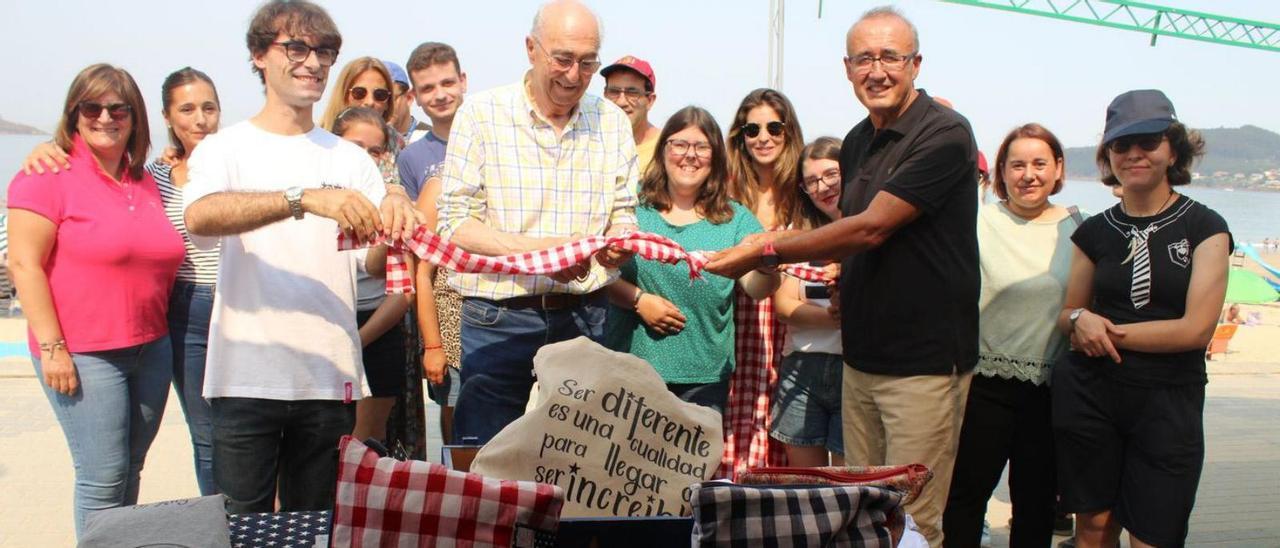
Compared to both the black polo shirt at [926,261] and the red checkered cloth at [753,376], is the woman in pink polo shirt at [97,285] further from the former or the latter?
the black polo shirt at [926,261]

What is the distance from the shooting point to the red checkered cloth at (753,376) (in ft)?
15.1

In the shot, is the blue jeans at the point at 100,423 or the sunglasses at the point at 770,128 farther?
the sunglasses at the point at 770,128

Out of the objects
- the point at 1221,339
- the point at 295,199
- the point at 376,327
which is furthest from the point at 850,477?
the point at 1221,339

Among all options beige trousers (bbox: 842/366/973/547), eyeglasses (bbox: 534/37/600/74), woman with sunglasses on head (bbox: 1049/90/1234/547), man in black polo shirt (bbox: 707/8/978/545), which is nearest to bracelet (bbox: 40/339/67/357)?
eyeglasses (bbox: 534/37/600/74)

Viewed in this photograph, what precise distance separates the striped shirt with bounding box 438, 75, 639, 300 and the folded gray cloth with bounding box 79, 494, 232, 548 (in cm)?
161

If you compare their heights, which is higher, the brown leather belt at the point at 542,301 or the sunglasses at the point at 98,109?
the sunglasses at the point at 98,109

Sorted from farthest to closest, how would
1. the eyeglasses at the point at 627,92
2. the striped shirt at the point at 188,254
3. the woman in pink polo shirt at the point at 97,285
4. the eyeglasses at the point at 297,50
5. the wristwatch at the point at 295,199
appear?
the eyeglasses at the point at 627,92 → the striped shirt at the point at 188,254 → the woman in pink polo shirt at the point at 97,285 → the eyeglasses at the point at 297,50 → the wristwatch at the point at 295,199

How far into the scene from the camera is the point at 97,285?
12.5 feet

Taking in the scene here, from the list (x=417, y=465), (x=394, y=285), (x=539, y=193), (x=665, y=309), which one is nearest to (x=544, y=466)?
(x=417, y=465)

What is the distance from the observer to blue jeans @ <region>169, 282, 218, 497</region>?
428cm

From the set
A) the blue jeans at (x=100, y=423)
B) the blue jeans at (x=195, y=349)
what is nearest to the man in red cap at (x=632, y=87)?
the blue jeans at (x=195, y=349)

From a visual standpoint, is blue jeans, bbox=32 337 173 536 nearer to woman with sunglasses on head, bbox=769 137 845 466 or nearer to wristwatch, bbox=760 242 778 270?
wristwatch, bbox=760 242 778 270

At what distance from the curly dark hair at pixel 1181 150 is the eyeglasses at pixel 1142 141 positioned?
0.15ft

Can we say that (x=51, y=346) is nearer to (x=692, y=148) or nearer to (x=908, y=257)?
(x=692, y=148)
